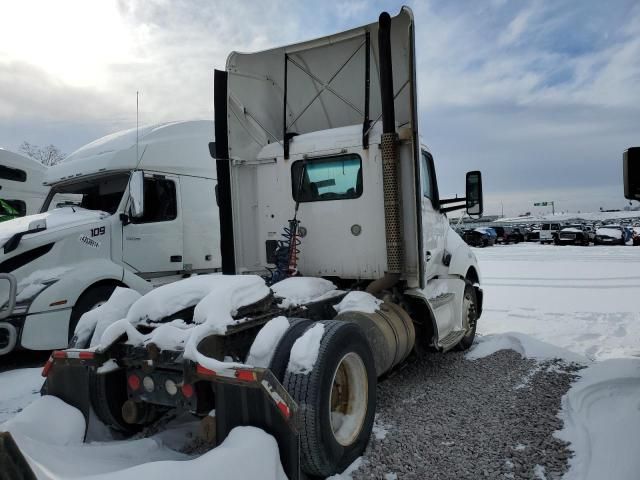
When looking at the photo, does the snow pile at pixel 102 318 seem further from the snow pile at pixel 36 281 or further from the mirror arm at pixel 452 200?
the mirror arm at pixel 452 200

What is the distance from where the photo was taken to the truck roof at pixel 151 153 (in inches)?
278

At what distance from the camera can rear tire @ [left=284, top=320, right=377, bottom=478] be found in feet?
9.01

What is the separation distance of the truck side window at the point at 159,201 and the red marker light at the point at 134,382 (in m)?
4.46

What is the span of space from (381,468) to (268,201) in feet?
10.9

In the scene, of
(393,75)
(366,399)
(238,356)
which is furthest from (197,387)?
(393,75)

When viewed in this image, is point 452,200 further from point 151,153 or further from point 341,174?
point 151,153

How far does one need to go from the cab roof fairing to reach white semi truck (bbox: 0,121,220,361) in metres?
1.97

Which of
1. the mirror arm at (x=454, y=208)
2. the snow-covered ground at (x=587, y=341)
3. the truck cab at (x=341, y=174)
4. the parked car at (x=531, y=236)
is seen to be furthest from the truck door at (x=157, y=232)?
the parked car at (x=531, y=236)

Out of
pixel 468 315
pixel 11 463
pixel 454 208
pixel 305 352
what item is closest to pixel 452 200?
pixel 454 208

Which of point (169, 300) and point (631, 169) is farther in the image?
point (631, 169)

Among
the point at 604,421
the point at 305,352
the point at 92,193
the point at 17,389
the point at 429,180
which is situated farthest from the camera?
the point at 92,193

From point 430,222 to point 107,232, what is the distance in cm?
450

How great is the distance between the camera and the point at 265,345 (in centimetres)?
289

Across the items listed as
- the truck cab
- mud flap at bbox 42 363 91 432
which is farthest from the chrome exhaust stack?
mud flap at bbox 42 363 91 432
